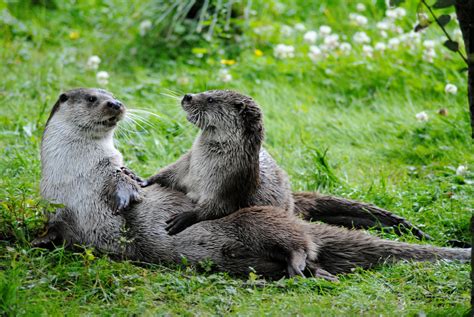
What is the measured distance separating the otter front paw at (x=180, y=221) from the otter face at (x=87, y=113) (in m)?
0.78

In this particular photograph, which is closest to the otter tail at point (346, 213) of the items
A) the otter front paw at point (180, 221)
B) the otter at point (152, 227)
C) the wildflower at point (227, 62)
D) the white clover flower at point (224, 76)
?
the otter at point (152, 227)

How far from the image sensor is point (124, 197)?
454 centimetres

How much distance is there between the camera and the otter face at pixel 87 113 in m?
4.84

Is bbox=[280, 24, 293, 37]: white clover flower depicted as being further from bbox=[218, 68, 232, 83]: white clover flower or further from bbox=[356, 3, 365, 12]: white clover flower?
bbox=[218, 68, 232, 83]: white clover flower

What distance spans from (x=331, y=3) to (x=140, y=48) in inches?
97.3

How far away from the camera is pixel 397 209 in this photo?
18.0ft

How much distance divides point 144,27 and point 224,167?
4080mm

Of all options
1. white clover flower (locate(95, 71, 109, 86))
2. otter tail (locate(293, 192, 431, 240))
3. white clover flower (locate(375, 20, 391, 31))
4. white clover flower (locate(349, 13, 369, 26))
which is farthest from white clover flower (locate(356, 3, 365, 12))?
otter tail (locate(293, 192, 431, 240))

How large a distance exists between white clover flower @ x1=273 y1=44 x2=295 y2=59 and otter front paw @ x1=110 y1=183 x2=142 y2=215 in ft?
12.1

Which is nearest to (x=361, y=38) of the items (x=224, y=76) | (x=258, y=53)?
(x=258, y=53)

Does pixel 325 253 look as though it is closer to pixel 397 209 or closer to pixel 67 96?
pixel 397 209

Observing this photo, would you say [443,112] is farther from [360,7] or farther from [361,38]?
[360,7]

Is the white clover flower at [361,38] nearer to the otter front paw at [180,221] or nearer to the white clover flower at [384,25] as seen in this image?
the white clover flower at [384,25]

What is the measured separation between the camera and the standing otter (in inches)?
180
